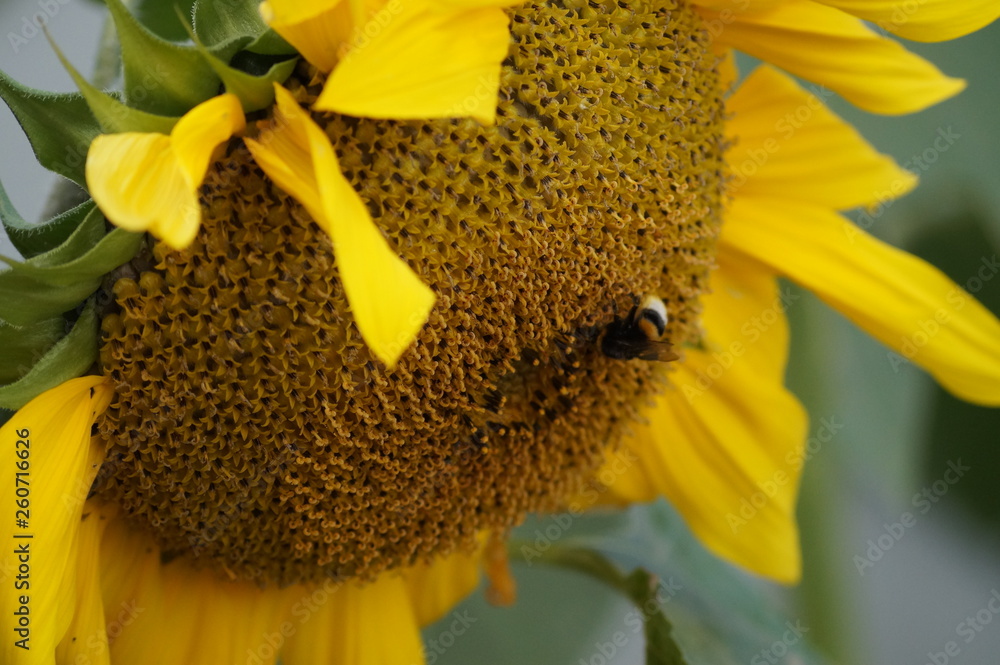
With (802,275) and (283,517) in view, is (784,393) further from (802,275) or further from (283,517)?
(283,517)

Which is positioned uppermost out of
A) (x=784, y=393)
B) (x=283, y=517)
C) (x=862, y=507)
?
(x=283, y=517)

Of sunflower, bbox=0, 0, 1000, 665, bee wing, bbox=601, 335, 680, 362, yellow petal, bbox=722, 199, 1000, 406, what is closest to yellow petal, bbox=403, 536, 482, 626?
sunflower, bbox=0, 0, 1000, 665

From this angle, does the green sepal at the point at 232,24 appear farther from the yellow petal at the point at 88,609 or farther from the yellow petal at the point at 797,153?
the yellow petal at the point at 797,153

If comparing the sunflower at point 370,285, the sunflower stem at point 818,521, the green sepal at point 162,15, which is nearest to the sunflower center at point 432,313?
the sunflower at point 370,285

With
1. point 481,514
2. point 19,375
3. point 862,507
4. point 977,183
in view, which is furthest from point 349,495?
point 862,507

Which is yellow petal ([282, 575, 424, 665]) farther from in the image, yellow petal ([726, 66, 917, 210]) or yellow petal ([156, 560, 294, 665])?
yellow petal ([726, 66, 917, 210])

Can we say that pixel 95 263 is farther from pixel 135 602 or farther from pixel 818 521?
pixel 818 521
